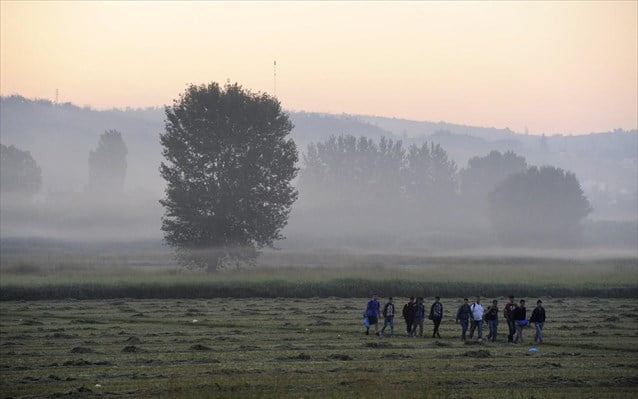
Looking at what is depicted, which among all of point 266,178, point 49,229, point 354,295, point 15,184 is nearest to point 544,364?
point 354,295

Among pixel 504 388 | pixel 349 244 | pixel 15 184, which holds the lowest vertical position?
pixel 504 388

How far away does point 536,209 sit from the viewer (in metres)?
183

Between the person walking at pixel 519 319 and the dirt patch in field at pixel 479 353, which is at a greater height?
the person walking at pixel 519 319

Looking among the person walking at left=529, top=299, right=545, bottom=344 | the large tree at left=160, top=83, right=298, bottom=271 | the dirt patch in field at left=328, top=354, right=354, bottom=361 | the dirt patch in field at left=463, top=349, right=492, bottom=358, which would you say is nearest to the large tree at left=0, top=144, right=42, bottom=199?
the large tree at left=160, top=83, right=298, bottom=271

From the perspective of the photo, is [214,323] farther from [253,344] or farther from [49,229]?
[49,229]

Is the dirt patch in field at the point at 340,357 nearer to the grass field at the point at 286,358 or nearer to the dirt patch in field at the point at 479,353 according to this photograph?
the grass field at the point at 286,358

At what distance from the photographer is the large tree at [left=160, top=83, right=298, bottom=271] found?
295ft

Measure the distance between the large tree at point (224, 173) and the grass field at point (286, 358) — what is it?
3265cm

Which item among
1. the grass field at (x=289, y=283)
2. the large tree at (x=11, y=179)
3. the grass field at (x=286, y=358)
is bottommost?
the grass field at (x=286, y=358)

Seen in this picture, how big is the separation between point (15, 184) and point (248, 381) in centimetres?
17493

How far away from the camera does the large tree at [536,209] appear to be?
594 feet

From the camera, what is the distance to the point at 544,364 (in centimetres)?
3609

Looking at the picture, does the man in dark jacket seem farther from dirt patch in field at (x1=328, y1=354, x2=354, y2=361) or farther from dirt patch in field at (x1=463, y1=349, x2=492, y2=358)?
dirt patch in field at (x1=328, y1=354, x2=354, y2=361)

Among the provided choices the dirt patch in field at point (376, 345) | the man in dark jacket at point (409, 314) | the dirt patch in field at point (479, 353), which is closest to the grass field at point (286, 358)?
the dirt patch in field at point (479, 353)
